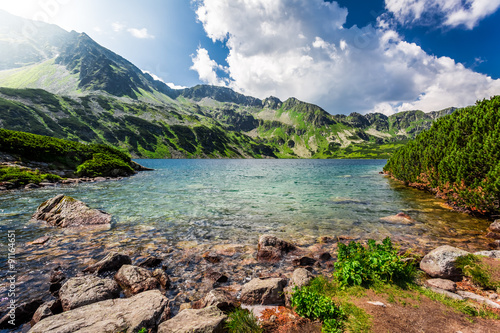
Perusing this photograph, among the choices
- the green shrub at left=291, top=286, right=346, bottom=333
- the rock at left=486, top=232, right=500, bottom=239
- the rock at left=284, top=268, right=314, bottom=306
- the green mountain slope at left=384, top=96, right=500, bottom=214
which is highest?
the green mountain slope at left=384, top=96, right=500, bottom=214

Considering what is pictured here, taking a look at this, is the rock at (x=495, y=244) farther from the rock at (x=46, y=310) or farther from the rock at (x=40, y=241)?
the rock at (x=40, y=241)

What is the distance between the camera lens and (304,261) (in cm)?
1078

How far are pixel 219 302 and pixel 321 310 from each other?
10.9 feet

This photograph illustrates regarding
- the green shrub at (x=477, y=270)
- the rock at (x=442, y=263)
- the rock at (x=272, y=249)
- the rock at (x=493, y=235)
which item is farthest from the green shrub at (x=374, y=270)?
the rock at (x=493, y=235)

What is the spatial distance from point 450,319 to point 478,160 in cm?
1934

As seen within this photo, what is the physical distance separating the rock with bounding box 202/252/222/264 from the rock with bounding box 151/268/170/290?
2.44 m

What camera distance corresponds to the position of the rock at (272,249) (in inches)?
452

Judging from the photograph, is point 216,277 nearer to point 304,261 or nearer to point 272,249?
point 272,249

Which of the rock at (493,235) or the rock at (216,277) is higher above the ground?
the rock at (493,235)

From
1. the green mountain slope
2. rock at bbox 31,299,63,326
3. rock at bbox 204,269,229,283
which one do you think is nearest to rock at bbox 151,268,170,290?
rock at bbox 204,269,229,283

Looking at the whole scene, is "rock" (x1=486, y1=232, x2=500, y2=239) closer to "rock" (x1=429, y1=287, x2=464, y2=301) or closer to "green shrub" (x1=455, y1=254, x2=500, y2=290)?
"green shrub" (x1=455, y1=254, x2=500, y2=290)

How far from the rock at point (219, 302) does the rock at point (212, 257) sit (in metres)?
3.44

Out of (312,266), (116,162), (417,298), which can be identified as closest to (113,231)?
(312,266)

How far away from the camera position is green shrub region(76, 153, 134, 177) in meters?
43.7
